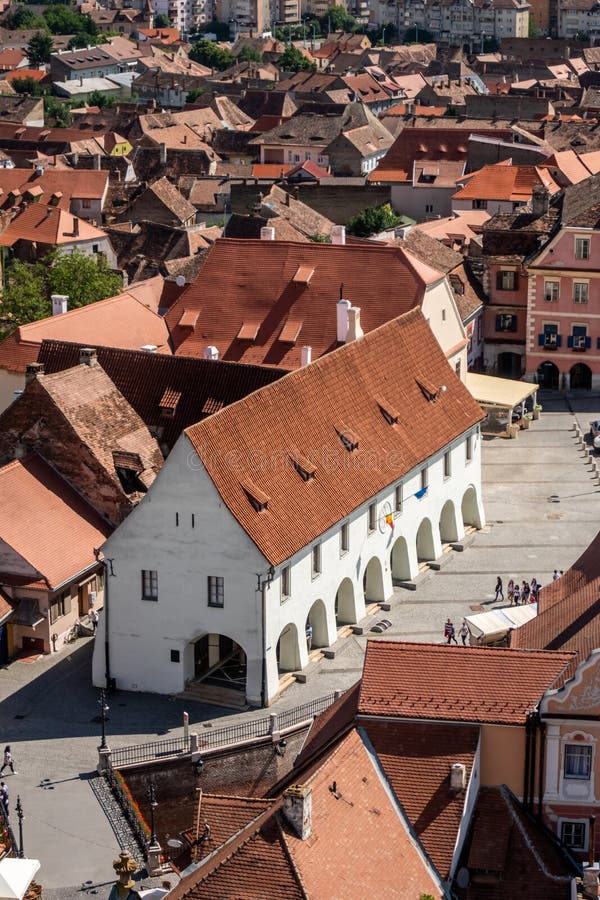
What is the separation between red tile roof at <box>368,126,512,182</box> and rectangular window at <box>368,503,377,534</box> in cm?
10162

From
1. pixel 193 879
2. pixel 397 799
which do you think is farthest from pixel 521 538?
pixel 193 879

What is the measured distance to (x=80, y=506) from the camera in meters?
86.5

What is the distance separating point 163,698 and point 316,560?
28.5 feet

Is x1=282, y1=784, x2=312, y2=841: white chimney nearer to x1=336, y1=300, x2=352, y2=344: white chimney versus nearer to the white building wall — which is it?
the white building wall

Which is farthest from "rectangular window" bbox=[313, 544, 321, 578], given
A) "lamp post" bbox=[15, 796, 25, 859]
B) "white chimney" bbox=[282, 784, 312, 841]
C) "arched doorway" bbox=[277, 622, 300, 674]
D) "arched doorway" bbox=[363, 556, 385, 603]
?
"white chimney" bbox=[282, 784, 312, 841]

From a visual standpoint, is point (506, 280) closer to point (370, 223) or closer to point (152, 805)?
point (370, 223)

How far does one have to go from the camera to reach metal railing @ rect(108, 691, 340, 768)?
7250cm

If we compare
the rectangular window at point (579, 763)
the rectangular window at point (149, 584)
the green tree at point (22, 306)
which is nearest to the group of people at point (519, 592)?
the rectangular window at point (149, 584)

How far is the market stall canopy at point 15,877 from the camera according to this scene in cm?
5459

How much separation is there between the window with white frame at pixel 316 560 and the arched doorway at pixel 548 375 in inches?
1958

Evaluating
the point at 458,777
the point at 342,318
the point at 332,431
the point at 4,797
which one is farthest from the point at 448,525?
the point at 458,777

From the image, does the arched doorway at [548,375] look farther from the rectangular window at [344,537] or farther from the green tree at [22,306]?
the rectangular window at [344,537]

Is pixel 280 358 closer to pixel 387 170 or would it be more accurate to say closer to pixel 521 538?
pixel 521 538

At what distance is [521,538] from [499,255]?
37550 millimetres
